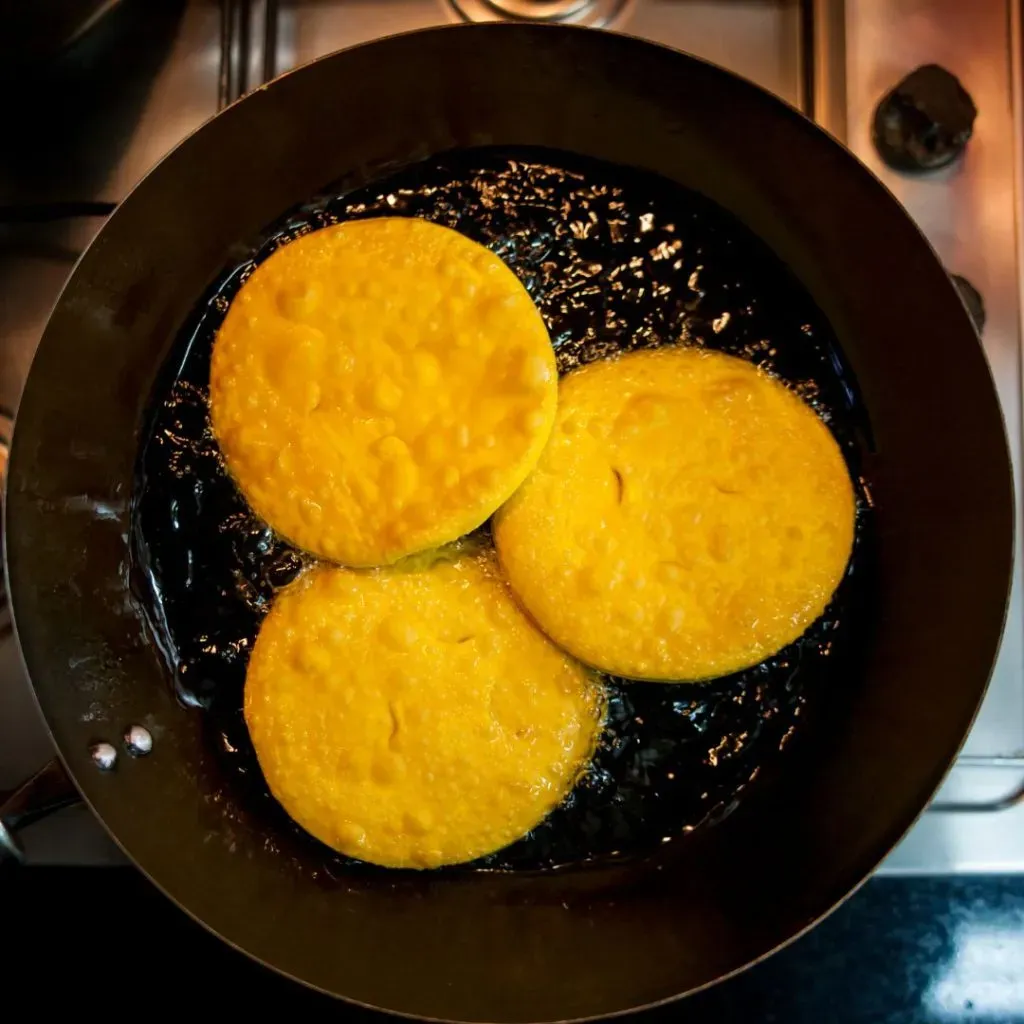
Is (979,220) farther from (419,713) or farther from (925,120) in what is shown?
(419,713)

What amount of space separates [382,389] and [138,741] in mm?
477

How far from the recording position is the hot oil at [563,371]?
999mm

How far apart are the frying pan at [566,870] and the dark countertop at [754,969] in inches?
7.5

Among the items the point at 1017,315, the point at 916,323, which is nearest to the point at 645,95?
the point at 916,323

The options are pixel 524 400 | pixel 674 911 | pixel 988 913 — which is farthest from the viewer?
pixel 988 913

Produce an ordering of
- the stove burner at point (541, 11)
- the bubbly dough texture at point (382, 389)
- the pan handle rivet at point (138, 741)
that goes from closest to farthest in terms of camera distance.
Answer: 1. the bubbly dough texture at point (382, 389)
2. the pan handle rivet at point (138, 741)
3. the stove burner at point (541, 11)

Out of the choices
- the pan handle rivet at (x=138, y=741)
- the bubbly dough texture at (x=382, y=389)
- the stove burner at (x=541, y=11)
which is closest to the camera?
the bubbly dough texture at (x=382, y=389)

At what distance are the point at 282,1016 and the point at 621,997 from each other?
44cm

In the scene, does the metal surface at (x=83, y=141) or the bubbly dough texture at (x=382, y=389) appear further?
the metal surface at (x=83, y=141)

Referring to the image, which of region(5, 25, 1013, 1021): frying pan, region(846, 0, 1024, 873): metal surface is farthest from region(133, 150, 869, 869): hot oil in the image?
region(846, 0, 1024, 873): metal surface

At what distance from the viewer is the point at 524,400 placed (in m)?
0.87

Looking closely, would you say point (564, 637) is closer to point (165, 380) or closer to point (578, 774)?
point (578, 774)

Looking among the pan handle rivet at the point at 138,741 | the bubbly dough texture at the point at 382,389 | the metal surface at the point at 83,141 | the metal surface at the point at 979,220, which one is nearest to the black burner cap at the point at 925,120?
the metal surface at the point at 979,220

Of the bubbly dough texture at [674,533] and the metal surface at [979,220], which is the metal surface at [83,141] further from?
the metal surface at [979,220]
